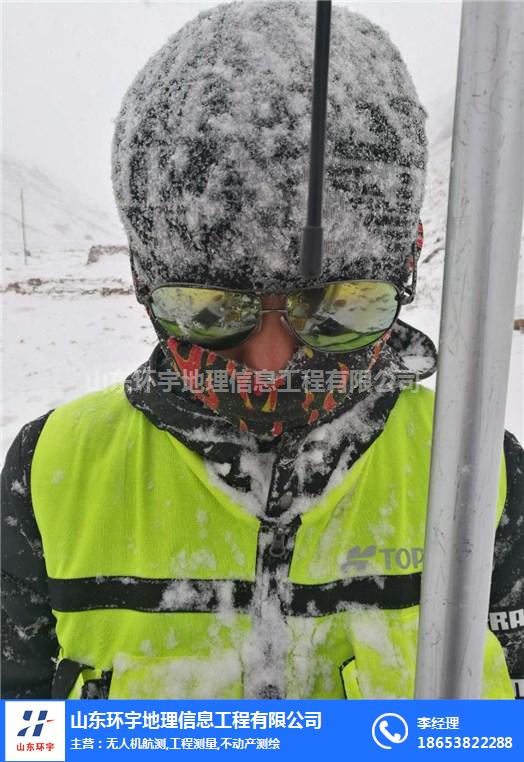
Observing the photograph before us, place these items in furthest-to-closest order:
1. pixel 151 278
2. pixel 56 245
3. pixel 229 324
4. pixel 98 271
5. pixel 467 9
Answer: pixel 56 245, pixel 98 271, pixel 151 278, pixel 229 324, pixel 467 9

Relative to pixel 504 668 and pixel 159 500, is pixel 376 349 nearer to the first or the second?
pixel 159 500

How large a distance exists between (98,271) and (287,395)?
435 inches

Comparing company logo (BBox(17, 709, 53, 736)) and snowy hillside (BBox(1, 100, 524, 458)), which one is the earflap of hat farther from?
company logo (BBox(17, 709, 53, 736))

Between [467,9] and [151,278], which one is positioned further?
[151,278]

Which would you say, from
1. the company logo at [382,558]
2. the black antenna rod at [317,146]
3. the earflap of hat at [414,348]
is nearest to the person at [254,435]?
the company logo at [382,558]

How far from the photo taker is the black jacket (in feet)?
3.70

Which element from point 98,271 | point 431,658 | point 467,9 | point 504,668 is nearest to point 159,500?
point 431,658

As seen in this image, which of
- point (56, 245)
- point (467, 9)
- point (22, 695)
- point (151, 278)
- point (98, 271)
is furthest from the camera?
point (56, 245)

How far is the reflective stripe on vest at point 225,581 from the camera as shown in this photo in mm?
1089

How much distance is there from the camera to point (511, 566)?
121cm

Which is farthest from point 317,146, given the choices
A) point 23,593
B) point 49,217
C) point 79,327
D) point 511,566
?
point 49,217

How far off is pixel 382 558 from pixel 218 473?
36 centimetres

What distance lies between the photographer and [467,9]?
0.55 metres

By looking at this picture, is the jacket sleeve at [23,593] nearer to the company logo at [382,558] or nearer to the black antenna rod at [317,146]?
the company logo at [382,558]
